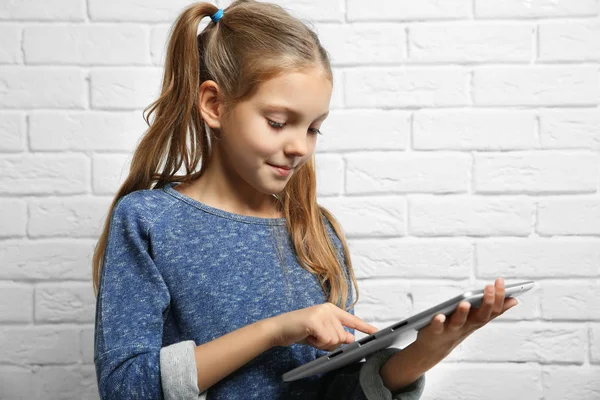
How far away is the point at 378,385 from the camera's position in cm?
106

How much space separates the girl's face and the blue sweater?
11 cm

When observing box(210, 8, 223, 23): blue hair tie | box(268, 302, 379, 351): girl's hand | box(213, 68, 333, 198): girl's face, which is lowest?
box(268, 302, 379, 351): girl's hand

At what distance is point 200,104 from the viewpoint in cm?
118

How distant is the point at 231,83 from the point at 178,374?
44cm

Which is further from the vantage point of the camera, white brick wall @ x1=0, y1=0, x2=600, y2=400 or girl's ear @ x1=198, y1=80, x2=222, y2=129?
white brick wall @ x1=0, y1=0, x2=600, y2=400

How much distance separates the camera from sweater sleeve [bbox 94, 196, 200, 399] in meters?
0.98

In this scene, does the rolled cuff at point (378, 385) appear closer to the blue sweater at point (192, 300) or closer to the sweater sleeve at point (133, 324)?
the blue sweater at point (192, 300)

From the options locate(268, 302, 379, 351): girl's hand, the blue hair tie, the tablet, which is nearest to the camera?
the tablet

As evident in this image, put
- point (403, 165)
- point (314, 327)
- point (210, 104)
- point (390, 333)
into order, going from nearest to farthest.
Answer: point (390, 333) < point (314, 327) < point (210, 104) < point (403, 165)

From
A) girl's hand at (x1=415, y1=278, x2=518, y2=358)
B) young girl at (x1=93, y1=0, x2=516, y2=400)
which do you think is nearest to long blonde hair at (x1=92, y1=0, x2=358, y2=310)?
young girl at (x1=93, y1=0, x2=516, y2=400)

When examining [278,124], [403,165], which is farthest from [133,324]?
[403,165]

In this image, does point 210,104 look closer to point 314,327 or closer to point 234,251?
point 234,251

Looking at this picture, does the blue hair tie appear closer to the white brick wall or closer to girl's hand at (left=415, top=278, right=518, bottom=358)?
the white brick wall

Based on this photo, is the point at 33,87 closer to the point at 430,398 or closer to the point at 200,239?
the point at 200,239
